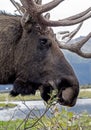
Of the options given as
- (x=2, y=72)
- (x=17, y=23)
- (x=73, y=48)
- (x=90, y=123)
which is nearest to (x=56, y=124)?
(x=90, y=123)

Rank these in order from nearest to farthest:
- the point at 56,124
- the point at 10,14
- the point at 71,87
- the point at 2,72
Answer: the point at 56,124 < the point at 71,87 < the point at 2,72 < the point at 10,14

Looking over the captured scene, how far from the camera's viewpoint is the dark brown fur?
753 cm

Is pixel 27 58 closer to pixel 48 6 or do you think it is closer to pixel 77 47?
pixel 48 6

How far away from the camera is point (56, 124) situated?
5.67 meters

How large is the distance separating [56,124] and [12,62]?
7.29 ft

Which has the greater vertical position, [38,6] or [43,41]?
[38,6]

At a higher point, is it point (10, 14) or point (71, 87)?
point (10, 14)

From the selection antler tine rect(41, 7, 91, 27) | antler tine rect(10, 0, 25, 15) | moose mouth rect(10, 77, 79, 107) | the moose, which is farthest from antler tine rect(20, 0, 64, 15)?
moose mouth rect(10, 77, 79, 107)

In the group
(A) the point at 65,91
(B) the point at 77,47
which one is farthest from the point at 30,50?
(B) the point at 77,47

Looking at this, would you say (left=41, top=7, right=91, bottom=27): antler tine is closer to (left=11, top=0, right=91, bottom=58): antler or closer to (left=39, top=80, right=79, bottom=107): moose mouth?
(left=11, top=0, right=91, bottom=58): antler

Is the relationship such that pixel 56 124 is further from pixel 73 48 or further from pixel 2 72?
pixel 73 48

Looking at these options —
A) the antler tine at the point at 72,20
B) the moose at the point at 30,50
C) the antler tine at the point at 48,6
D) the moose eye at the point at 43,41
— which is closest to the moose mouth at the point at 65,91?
the moose at the point at 30,50

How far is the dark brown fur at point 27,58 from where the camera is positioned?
7.53m

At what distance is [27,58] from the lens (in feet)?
25.2
